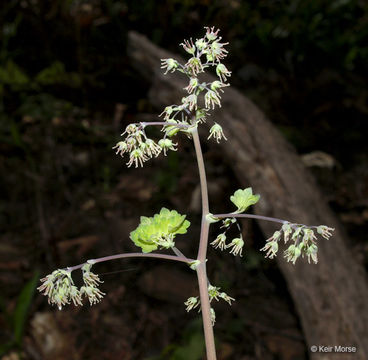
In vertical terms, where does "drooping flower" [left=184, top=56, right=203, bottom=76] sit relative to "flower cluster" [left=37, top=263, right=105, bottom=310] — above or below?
above

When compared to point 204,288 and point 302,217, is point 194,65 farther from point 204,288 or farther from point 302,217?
point 302,217

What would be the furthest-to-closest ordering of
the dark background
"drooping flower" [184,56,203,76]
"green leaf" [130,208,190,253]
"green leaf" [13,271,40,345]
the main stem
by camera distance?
the dark background, "green leaf" [13,271,40,345], "green leaf" [130,208,190,253], "drooping flower" [184,56,203,76], the main stem

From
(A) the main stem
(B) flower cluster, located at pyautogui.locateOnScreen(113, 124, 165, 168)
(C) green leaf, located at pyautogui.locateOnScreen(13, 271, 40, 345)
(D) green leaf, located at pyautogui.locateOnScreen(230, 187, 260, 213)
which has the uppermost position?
(C) green leaf, located at pyautogui.locateOnScreen(13, 271, 40, 345)

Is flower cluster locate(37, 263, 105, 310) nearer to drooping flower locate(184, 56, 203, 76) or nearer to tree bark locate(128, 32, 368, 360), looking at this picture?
drooping flower locate(184, 56, 203, 76)

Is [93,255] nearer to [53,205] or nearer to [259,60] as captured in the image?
[53,205]

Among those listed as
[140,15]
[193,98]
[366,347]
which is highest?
[140,15]

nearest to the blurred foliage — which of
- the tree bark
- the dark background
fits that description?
the dark background

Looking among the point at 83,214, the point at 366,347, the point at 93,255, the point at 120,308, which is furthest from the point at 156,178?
the point at 366,347
